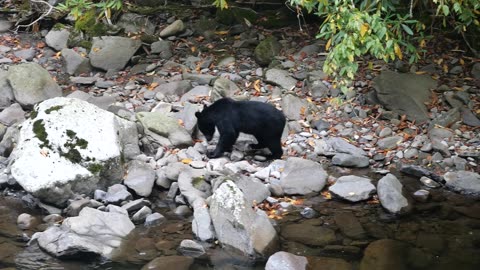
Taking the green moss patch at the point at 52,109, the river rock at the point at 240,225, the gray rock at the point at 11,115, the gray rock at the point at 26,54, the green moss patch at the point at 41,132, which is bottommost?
the gray rock at the point at 11,115

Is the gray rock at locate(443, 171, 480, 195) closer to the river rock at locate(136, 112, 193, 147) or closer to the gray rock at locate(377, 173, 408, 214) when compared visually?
the gray rock at locate(377, 173, 408, 214)

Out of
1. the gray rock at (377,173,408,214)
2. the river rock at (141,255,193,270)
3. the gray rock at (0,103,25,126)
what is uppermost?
the river rock at (141,255,193,270)

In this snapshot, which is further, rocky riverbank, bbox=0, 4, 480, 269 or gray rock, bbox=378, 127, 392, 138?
gray rock, bbox=378, 127, 392, 138

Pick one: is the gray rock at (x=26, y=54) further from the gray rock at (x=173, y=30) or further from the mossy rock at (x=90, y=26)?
the gray rock at (x=173, y=30)

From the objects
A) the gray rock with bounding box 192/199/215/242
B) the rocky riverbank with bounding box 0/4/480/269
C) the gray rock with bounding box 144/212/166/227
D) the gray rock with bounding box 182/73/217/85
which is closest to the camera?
the rocky riverbank with bounding box 0/4/480/269

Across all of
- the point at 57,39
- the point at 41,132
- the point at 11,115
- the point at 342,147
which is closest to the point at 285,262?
the point at 342,147

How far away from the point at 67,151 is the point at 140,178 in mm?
971

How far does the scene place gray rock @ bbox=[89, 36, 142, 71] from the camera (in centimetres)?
1173

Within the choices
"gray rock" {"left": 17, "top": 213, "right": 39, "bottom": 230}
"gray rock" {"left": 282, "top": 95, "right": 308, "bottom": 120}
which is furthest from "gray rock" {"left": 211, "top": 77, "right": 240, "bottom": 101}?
"gray rock" {"left": 17, "top": 213, "right": 39, "bottom": 230}

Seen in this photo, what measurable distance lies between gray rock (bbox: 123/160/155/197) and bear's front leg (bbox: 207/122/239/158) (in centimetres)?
103

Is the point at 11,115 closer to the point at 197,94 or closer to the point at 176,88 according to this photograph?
the point at 176,88

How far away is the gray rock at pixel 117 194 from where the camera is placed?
7513mm

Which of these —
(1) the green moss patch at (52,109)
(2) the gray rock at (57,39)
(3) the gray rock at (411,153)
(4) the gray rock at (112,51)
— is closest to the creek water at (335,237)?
(3) the gray rock at (411,153)

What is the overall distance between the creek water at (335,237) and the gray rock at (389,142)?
1.24 metres
